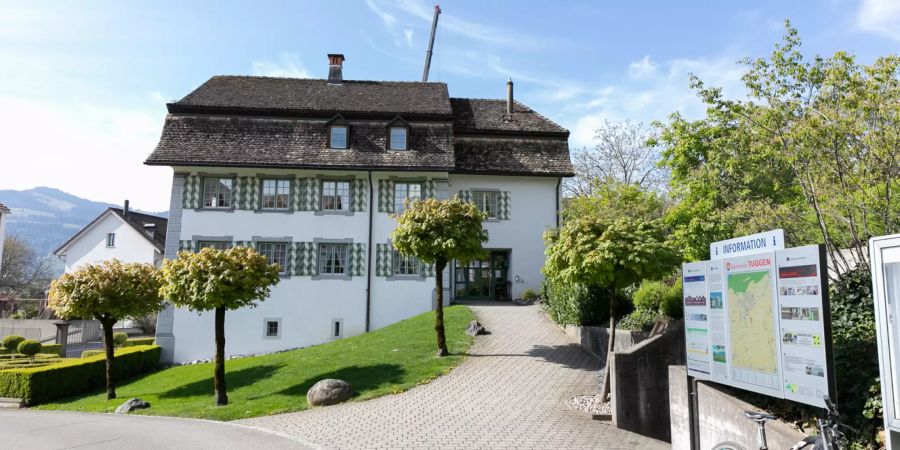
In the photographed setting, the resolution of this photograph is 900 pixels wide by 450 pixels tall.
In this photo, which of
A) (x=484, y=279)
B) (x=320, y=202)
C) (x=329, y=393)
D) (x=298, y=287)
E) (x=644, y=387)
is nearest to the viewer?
(x=644, y=387)

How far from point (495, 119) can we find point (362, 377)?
1656 centimetres

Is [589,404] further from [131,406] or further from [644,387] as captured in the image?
[131,406]

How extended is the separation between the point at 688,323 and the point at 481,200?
56.8ft

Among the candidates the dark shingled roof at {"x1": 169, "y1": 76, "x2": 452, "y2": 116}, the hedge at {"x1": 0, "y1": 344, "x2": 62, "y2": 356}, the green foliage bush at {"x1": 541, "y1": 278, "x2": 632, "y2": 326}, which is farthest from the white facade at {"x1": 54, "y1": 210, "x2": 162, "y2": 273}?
the green foliage bush at {"x1": 541, "y1": 278, "x2": 632, "y2": 326}

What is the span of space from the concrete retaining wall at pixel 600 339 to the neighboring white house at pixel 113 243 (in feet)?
130

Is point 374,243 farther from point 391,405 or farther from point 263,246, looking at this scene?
point 391,405

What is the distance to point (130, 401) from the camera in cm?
1558

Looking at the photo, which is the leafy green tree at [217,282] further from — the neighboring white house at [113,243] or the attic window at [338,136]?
the neighboring white house at [113,243]

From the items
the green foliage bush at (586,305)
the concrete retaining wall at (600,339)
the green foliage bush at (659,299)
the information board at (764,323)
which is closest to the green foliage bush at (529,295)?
the green foliage bush at (586,305)

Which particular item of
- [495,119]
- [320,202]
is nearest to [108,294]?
[320,202]

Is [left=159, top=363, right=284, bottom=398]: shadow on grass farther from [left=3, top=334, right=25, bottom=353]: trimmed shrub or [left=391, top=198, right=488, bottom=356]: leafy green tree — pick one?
[left=3, top=334, right=25, bottom=353]: trimmed shrub

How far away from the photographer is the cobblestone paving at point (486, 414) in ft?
32.4

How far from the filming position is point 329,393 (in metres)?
13.3

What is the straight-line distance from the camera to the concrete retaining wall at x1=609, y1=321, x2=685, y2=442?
1096 cm
